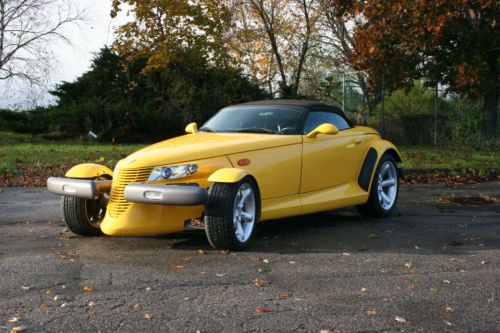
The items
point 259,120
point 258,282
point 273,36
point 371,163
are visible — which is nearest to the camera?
point 258,282

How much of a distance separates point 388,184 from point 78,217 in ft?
13.4

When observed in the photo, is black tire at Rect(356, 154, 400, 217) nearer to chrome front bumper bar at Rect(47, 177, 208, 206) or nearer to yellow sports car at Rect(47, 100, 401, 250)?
yellow sports car at Rect(47, 100, 401, 250)

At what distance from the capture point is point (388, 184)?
9562 millimetres

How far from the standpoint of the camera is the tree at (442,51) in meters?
20.7

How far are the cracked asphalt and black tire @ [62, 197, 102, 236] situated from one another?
131mm

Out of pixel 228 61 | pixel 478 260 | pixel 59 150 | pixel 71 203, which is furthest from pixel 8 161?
pixel 228 61

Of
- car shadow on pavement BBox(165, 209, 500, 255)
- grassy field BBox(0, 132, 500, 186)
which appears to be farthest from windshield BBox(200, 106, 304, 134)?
grassy field BBox(0, 132, 500, 186)

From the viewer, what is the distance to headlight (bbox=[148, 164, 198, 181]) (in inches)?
274

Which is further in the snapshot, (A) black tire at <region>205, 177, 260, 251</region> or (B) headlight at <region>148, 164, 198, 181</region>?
(B) headlight at <region>148, 164, 198, 181</region>

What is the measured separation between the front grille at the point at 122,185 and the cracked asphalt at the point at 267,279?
41 centimetres

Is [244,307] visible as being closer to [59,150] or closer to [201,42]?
[59,150]

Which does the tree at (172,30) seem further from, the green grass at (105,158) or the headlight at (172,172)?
the headlight at (172,172)

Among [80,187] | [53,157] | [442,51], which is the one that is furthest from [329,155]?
[442,51]

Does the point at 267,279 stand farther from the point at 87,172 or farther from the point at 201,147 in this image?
the point at 87,172
